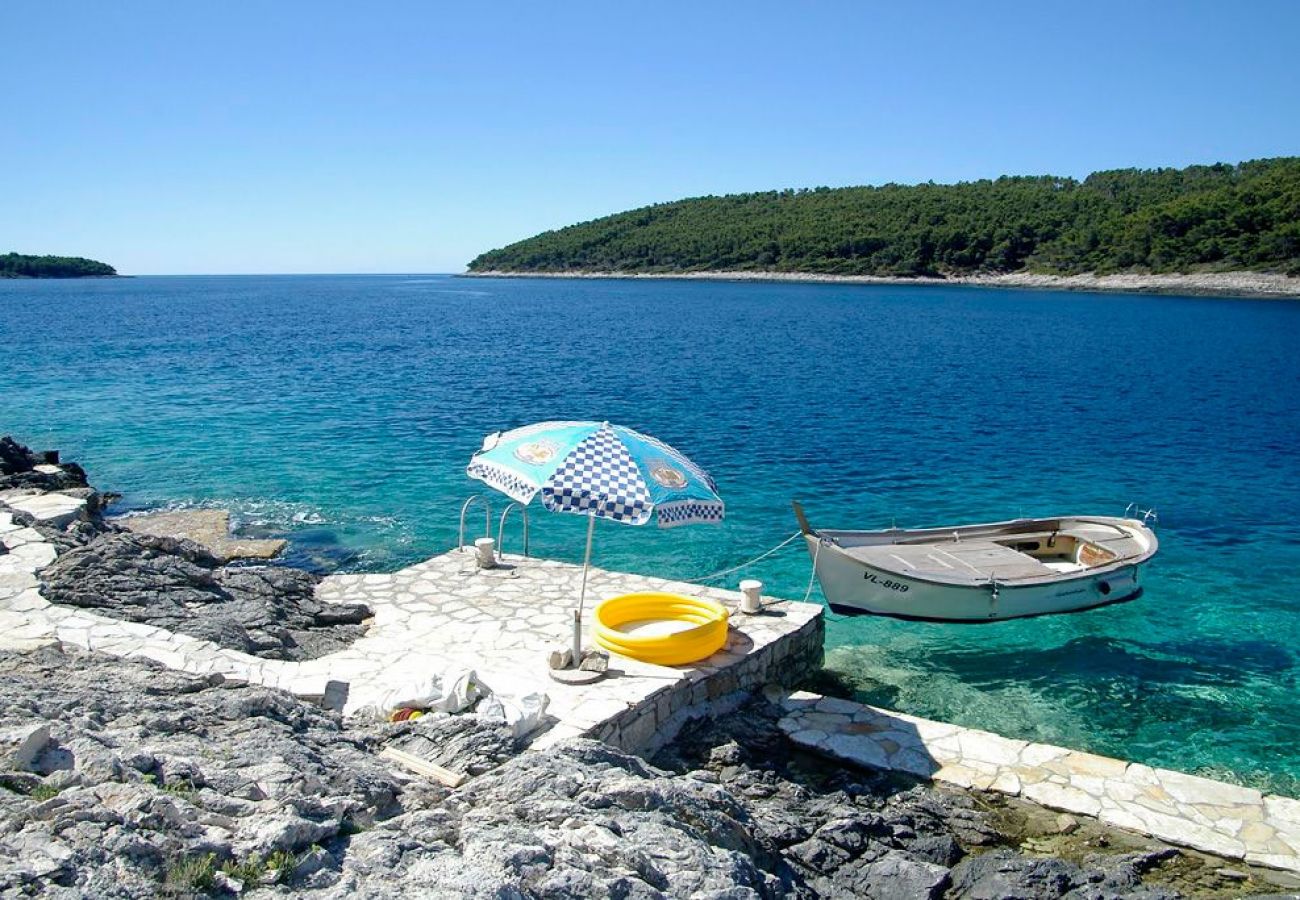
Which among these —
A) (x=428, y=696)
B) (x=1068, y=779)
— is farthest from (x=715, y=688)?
(x=1068, y=779)

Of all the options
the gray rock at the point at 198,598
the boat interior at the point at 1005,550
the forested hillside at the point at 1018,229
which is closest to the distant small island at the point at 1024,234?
the forested hillside at the point at 1018,229

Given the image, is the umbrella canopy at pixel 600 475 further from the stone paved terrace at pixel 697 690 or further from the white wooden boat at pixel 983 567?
the white wooden boat at pixel 983 567

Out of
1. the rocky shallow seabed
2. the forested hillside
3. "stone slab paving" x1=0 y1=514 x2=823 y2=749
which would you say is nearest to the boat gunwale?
"stone slab paving" x1=0 y1=514 x2=823 y2=749

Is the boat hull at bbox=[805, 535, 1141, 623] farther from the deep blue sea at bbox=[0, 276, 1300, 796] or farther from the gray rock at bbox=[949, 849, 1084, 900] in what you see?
the gray rock at bbox=[949, 849, 1084, 900]

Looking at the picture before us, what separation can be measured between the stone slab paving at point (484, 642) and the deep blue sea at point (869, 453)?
7.52 ft

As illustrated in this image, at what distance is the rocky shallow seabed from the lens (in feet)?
14.5

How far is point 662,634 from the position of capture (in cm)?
1030

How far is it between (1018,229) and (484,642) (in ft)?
462

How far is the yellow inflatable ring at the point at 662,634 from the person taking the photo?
9711 millimetres

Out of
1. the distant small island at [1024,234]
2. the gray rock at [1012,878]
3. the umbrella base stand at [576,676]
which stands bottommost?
the gray rock at [1012,878]

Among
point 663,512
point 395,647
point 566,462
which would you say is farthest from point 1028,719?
point 395,647

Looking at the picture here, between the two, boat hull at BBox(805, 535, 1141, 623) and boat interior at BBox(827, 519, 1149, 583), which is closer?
boat hull at BBox(805, 535, 1141, 623)

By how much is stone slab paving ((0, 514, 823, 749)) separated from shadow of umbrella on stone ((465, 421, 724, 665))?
997 mm

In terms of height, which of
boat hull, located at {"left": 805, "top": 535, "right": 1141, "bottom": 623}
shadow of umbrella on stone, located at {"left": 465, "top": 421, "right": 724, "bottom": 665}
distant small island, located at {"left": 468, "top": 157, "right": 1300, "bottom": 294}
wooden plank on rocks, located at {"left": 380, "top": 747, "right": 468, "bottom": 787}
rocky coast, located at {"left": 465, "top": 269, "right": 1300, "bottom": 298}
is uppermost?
distant small island, located at {"left": 468, "top": 157, "right": 1300, "bottom": 294}
